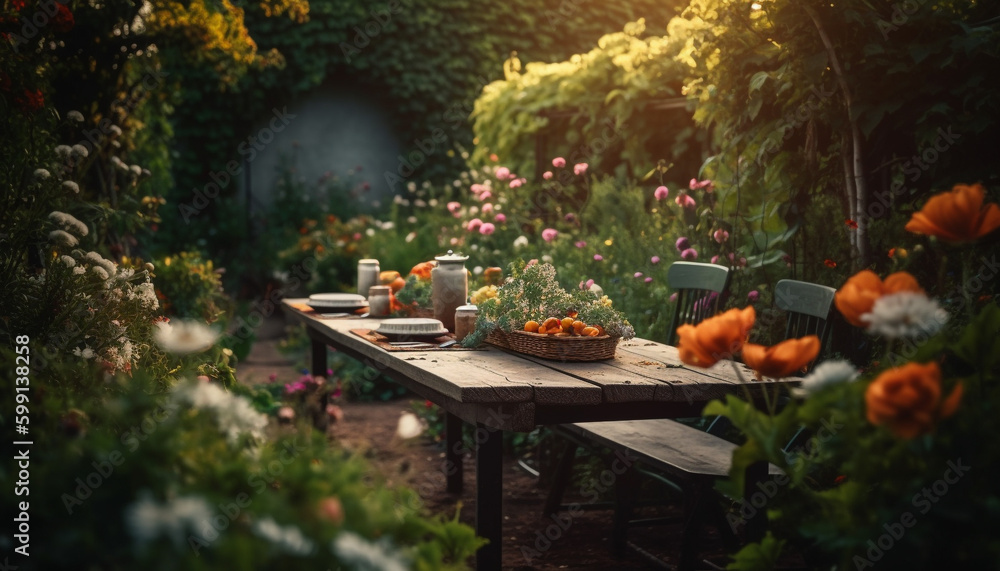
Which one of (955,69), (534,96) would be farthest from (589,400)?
(534,96)

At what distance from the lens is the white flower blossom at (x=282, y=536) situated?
39.9 inches

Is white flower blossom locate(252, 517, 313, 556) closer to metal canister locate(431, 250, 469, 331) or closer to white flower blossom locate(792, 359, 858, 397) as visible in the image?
white flower blossom locate(792, 359, 858, 397)

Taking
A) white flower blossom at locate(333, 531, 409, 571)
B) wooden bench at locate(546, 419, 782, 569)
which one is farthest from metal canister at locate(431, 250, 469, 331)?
white flower blossom at locate(333, 531, 409, 571)

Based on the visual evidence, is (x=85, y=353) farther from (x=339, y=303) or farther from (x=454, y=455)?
(x=454, y=455)

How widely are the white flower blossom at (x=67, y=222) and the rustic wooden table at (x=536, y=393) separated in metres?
1.37

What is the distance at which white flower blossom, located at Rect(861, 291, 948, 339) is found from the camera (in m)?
1.41

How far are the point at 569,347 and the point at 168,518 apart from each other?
1.95 m

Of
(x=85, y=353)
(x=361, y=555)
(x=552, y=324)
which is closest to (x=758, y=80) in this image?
(x=552, y=324)

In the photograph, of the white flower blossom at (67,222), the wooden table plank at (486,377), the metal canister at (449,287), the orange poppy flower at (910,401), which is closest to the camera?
the orange poppy flower at (910,401)

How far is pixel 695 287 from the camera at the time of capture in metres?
3.67

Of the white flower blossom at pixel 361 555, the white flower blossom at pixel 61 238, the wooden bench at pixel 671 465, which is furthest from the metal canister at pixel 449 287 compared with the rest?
the white flower blossom at pixel 361 555

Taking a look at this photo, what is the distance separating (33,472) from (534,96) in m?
6.07

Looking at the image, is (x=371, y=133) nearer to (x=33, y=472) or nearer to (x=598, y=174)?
(x=598, y=174)

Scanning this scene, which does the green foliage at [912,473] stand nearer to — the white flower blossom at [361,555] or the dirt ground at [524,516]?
the white flower blossom at [361,555]
